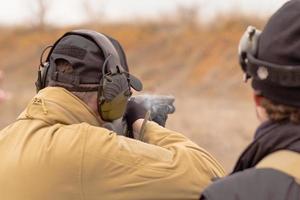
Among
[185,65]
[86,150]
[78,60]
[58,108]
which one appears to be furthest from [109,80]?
[185,65]

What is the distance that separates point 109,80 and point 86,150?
36 centimetres

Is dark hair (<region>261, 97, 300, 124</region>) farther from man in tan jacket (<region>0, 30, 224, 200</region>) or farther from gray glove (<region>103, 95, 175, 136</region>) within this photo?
gray glove (<region>103, 95, 175, 136</region>)

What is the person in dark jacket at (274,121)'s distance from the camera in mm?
1706

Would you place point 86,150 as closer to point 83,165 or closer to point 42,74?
point 83,165

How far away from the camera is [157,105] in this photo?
2957 mm

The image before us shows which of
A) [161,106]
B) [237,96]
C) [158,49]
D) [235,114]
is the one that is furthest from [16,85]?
[161,106]

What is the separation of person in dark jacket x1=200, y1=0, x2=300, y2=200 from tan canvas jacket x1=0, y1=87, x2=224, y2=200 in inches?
22.9

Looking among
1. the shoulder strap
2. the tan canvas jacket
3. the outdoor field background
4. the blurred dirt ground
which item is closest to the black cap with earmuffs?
the shoulder strap

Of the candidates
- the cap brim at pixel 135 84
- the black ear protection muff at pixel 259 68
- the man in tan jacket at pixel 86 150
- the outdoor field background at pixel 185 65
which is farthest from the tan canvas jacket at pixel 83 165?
the outdoor field background at pixel 185 65

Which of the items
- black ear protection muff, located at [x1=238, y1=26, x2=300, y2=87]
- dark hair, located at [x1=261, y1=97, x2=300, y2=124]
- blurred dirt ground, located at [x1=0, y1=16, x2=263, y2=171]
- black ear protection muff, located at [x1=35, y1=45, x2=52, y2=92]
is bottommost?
blurred dirt ground, located at [x1=0, y1=16, x2=263, y2=171]

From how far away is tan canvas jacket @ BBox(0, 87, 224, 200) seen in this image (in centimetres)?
236

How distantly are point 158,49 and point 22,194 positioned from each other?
→ 30.8 meters

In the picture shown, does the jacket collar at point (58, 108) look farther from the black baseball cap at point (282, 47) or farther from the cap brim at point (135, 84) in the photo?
the black baseball cap at point (282, 47)

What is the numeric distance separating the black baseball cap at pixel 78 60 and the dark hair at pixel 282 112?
0.96 m
